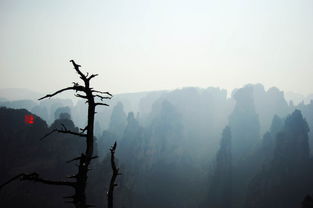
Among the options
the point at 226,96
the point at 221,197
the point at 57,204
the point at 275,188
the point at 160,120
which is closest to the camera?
the point at 57,204

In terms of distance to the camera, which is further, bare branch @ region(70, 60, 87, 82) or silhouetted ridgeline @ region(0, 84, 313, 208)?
silhouetted ridgeline @ region(0, 84, 313, 208)

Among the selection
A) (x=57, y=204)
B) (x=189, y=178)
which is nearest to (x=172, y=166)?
(x=189, y=178)

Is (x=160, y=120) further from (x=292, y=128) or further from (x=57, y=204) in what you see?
(x=57, y=204)

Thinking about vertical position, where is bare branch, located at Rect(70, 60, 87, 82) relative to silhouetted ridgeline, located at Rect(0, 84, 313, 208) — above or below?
above

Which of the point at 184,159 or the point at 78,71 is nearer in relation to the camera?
the point at 78,71

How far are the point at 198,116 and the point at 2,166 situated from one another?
67.0 m

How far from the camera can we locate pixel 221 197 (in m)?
56.8

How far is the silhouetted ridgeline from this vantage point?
48.7m

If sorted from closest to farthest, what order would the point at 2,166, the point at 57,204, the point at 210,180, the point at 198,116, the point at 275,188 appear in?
the point at 57,204
the point at 2,166
the point at 275,188
the point at 210,180
the point at 198,116

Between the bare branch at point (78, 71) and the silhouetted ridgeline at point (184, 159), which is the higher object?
the bare branch at point (78, 71)

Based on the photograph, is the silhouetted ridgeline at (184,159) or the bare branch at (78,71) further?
the silhouetted ridgeline at (184,159)

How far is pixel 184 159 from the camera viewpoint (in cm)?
7581

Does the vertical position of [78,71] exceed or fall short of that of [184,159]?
it exceeds it

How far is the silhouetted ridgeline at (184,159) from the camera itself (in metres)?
48.7
